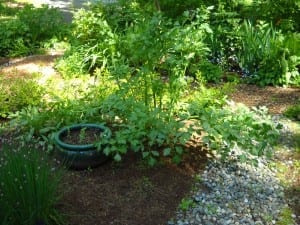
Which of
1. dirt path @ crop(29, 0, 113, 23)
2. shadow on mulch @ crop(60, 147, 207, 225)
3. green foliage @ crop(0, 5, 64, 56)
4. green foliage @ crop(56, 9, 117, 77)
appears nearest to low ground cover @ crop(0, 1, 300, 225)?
shadow on mulch @ crop(60, 147, 207, 225)

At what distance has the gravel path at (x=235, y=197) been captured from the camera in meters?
3.39

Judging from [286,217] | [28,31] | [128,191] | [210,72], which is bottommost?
[286,217]

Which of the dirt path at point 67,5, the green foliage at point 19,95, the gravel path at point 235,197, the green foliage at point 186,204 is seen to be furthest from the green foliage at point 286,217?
the dirt path at point 67,5

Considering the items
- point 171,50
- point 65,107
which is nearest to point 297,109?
point 171,50

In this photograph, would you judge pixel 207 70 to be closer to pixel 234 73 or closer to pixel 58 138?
pixel 234 73

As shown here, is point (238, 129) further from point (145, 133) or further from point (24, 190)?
point (24, 190)

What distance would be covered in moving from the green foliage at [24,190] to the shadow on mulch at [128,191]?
0.35 meters

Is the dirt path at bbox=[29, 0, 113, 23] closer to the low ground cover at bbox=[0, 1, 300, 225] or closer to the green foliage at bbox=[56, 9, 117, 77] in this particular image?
the green foliage at bbox=[56, 9, 117, 77]

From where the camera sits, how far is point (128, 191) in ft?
11.8

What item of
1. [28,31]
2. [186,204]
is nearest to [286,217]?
[186,204]

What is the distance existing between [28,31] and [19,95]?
256 centimetres

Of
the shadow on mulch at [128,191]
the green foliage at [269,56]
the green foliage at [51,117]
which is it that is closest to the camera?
the shadow on mulch at [128,191]

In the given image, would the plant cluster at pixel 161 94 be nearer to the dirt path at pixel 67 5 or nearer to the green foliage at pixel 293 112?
the green foliage at pixel 293 112

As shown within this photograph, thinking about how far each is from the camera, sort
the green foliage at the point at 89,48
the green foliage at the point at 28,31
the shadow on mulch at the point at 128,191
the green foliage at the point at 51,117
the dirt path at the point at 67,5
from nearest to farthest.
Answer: the shadow on mulch at the point at 128,191
the green foliage at the point at 51,117
the green foliage at the point at 89,48
the green foliage at the point at 28,31
the dirt path at the point at 67,5
